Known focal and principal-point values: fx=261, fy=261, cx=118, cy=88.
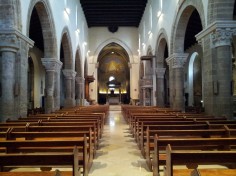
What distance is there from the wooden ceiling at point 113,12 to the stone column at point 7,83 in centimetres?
1366

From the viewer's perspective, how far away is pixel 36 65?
810 inches

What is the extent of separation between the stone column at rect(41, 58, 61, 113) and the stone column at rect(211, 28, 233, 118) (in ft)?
25.0

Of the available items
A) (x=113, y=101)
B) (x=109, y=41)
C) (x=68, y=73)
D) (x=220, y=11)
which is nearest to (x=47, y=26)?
(x=68, y=73)

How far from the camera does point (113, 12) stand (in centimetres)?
2252

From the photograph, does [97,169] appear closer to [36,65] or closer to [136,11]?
[36,65]

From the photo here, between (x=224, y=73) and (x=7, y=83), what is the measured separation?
6.26m

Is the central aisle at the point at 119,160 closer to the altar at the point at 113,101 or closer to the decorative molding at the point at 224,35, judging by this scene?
the decorative molding at the point at 224,35

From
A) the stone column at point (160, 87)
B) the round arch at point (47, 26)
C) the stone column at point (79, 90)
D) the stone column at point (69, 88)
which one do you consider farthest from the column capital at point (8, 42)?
the stone column at point (79, 90)

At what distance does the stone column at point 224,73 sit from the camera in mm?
7492

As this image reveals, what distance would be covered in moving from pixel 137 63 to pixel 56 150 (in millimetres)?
23875

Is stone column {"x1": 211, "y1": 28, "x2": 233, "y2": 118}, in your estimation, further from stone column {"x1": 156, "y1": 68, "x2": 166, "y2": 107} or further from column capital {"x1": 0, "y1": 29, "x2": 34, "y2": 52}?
stone column {"x1": 156, "y1": 68, "x2": 166, "y2": 107}

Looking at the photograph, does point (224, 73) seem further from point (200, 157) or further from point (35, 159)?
point (35, 159)

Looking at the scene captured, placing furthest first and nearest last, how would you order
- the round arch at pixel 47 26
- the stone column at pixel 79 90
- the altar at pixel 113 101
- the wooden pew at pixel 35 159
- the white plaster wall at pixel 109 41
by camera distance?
the altar at pixel 113 101 → the white plaster wall at pixel 109 41 → the stone column at pixel 79 90 → the round arch at pixel 47 26 → the wooden pew at pixel 35 159

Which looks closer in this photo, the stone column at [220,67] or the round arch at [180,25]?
the stone column at [220,67]
